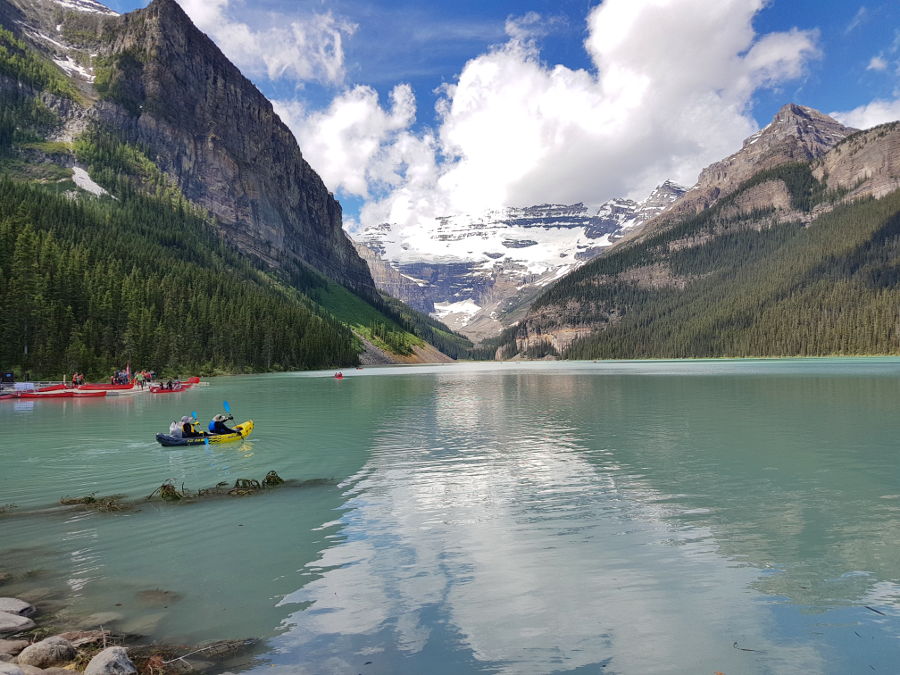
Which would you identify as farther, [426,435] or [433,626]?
[426,435]

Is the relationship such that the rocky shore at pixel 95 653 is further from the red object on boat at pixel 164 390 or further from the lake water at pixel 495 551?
the red object on boat at pixel 164 390

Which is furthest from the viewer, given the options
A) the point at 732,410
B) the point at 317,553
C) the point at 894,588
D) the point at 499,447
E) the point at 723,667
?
the point at 732,410

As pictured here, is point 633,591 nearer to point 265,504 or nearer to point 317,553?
point 317,553

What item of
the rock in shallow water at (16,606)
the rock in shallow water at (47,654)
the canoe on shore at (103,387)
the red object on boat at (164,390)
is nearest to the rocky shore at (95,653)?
the rock in shallow water at (47,654)

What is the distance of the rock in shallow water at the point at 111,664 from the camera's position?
8.87 metres

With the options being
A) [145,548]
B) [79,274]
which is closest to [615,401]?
[145,548]

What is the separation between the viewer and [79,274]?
4432 inches

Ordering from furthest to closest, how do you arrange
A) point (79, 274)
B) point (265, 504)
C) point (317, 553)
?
point (79, 274) < point (265, 504) < point (317, 553)

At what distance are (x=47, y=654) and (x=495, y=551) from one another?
11.4 metres

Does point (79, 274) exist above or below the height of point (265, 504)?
above

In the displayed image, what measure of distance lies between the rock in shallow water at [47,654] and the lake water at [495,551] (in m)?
1.82

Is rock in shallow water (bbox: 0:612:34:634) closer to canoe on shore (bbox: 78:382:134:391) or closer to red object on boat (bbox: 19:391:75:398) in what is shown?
red object on boat (bbox: 19:391:75:398)

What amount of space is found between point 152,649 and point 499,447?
27270 millimetres

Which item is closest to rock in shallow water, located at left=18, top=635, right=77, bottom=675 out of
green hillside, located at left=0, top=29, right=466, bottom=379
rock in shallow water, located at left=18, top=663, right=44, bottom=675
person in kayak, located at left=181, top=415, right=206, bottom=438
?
rock in shallow water, located at left=18, top=663, right=44, bottom=675
